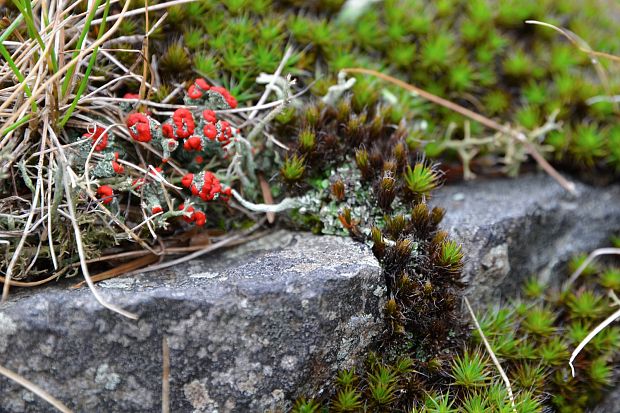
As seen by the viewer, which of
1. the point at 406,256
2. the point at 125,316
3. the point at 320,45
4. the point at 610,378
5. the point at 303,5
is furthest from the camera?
the point at 303,5

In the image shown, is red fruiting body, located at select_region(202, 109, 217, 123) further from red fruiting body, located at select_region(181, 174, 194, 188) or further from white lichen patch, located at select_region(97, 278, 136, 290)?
white lichen patch, located at select_region(97, 278, 136, 290)

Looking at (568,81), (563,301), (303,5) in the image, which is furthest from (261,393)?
(568,81)

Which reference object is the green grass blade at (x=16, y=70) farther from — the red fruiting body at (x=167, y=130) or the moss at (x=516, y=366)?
the moss at (x=516, y=366)

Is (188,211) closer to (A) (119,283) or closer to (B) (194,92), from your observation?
(A) (119,283)

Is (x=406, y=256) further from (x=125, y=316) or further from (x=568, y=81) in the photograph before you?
(x=568, y=81)

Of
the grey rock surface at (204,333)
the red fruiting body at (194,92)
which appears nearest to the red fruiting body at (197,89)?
the red fruiting body at (194,92)
